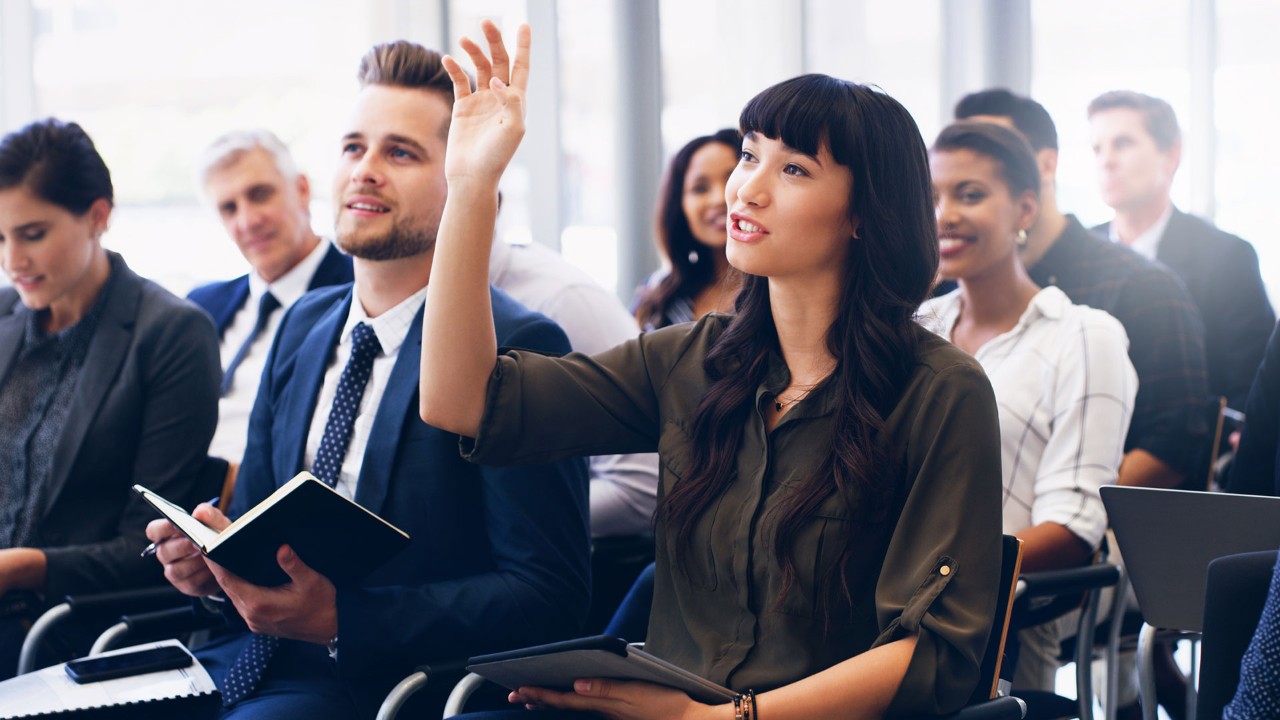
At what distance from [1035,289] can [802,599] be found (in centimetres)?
141

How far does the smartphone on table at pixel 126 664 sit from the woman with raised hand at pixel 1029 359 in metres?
1.58

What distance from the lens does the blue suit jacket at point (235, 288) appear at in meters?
3.53

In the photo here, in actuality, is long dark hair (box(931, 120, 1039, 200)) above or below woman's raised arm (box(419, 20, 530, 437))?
above

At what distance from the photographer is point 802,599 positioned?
1626mm

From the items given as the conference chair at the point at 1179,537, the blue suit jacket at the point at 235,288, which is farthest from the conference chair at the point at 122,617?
the conference chair at the point at 1179,537

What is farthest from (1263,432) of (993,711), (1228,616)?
(993,711)

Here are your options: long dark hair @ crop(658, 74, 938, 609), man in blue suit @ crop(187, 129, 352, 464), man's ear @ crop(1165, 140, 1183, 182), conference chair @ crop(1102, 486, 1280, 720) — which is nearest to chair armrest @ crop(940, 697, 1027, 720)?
long dark hair @ crop(658, 74, 938, 609)

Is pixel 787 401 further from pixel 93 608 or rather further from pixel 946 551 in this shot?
pixel 93 608

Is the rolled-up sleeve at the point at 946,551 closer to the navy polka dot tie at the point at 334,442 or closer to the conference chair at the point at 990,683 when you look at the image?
the conference chair at the point at 990,683

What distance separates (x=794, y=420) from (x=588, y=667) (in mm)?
468

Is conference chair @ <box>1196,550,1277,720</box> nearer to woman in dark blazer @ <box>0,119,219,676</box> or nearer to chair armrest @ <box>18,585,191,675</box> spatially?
chair armrest @ <box>18,585,191,675</box>

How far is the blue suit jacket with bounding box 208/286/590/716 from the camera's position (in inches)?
73.3

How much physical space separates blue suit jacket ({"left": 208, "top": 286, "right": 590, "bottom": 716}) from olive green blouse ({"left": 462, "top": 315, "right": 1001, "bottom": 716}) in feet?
0.72

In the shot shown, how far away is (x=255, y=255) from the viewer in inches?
145
